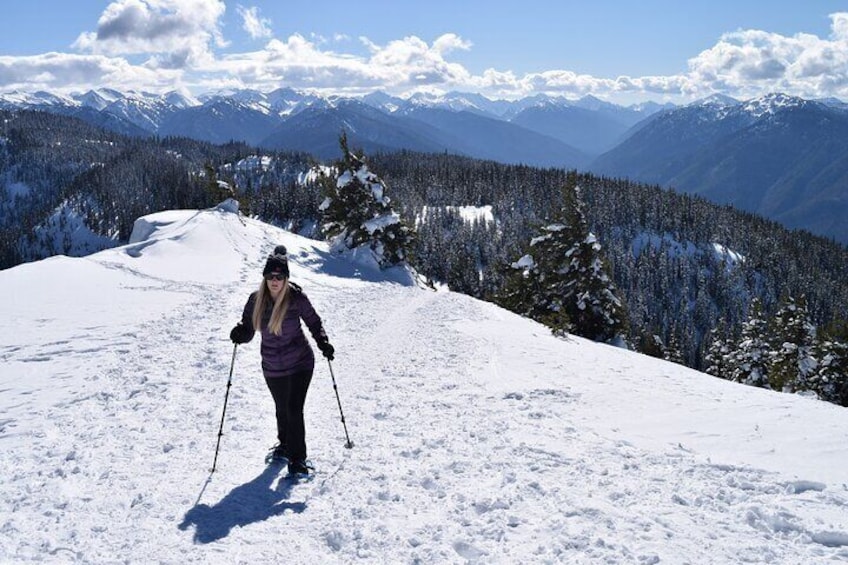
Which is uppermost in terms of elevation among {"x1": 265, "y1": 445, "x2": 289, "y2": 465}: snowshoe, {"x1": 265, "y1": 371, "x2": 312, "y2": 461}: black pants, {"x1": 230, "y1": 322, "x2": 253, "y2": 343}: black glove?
{"x1": 230, "y1": 322, "x2": 253, "y2": 343}: black glove

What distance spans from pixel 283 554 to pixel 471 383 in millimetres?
7386

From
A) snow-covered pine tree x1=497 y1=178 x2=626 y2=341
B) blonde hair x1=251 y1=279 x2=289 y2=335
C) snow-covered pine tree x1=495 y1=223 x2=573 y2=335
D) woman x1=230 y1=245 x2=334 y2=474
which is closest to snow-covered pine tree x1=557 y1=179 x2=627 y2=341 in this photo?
snow-covered pine tree x1=497 y1=178 x2=626 y2=341

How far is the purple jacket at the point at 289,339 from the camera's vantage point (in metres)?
7.50

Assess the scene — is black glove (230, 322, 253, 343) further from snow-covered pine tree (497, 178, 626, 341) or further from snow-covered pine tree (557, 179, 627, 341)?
snow-covered pine tree (557, 179, 627, 341)

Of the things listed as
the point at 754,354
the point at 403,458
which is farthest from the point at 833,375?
the point at 403,458

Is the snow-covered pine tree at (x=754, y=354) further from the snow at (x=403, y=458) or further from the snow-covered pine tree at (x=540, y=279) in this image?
the snow at (x=403, y=458)

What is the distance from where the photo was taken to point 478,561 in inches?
219

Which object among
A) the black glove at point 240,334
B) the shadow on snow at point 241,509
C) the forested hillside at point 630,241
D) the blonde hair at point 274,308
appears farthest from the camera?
the forested hillside at point 630,241

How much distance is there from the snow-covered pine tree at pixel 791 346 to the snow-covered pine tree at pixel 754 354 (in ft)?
2.01

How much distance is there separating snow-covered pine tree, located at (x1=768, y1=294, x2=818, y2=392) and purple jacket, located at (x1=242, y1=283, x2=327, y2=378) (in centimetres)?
3485

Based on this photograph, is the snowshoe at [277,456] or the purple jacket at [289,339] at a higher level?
the purple jacket at [289,339]

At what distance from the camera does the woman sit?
7449 mm

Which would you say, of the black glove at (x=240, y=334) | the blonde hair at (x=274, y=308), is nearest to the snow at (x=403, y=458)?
the black glove at (x=240, y=334)

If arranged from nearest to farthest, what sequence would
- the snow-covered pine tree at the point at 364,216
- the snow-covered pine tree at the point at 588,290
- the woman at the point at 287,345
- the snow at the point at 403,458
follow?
the snow at the point at 403,458 < the woman at the point at 287,345 < the snow-covered pine tree at the point at 588,290 < the snow-covered pine tree at the point at 364,216
